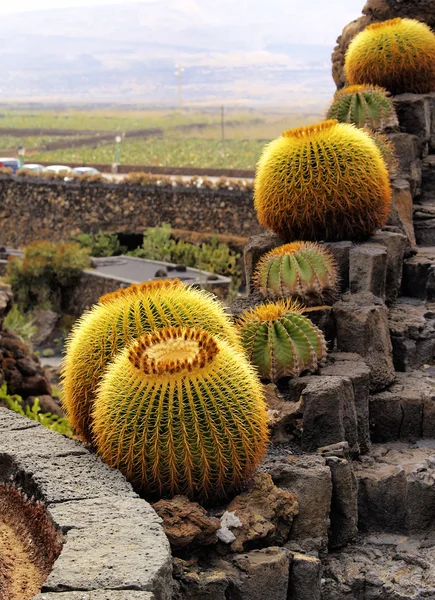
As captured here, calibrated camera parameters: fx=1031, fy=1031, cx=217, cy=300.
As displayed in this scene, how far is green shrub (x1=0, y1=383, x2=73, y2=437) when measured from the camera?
9.02 metres

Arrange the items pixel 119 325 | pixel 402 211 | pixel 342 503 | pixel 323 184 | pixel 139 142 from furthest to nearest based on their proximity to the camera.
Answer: pixel 139 142 < pixel 402 211 < pixel 323 184 < pixel 342 503 < pixel 119 325

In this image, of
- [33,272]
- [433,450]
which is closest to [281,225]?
[433,450]

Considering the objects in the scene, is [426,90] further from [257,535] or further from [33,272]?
[33,272]

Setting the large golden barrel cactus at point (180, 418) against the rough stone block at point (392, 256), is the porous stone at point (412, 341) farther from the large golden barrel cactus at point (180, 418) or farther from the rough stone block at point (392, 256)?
the large golden barrel cactus at point (180, 418)

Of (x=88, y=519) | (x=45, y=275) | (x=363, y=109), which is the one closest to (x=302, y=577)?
(x=88, y=519)

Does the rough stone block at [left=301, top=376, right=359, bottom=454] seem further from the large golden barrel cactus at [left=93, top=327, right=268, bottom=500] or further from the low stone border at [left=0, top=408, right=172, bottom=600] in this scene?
the low stone border at [left=0, top=408, right=172, bottom=600]

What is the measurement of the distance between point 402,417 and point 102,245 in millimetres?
22773

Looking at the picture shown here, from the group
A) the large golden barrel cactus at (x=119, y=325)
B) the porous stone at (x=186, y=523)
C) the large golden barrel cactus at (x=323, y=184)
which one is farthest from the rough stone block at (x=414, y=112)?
the porous stone at (x=186, y=523)

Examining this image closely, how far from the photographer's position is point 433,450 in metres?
5.66

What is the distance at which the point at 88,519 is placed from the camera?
3.58 meters

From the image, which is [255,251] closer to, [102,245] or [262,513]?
[262,513]

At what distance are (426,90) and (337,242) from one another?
11.1 feet

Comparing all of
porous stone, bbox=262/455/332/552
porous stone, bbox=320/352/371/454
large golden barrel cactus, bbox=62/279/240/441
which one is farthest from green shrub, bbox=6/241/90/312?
porous stone, bbox=262/455/332/552

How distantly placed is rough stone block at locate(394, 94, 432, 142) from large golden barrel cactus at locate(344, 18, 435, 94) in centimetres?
21
